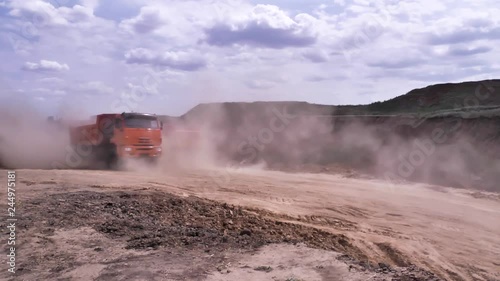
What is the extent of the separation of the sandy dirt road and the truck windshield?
225cm

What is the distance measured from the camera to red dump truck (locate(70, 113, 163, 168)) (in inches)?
744

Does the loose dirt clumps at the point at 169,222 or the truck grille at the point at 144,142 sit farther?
the truck grille at the point at 144,142

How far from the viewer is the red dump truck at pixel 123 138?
18.9 meters

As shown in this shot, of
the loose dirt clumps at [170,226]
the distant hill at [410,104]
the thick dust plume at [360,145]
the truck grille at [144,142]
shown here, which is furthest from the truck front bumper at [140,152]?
the distant hill at [410,104]

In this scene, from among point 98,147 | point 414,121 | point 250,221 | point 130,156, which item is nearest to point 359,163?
point 414,121

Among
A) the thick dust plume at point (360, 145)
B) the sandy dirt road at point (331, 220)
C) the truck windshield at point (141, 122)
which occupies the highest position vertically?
the truck windshield at point (141, 122)

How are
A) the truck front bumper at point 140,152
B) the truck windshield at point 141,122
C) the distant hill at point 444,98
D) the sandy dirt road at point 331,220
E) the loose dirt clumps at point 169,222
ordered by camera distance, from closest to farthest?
the sandy dirt road at point 331,220
the loose dirt clumps at point 169,222
the truck front bumper at point 140,152
the truck windshield at point 141,122
the distant hill at point 444,98

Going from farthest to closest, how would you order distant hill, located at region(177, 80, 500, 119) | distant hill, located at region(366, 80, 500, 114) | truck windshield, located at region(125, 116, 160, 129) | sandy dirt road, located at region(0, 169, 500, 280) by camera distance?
distant hill, located at region(177, 80, 500, 119) → distant hill, located at region(366, 80, 500, 114) → truck windshield, located at region(125, 116, 160, 129) → sandy dirt road, located at region(0, 169, 500, 280)

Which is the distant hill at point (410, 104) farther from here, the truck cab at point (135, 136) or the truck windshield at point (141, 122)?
the truck cab at point (135, 136)

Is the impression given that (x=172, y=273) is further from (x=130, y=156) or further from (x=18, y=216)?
(x=130, y=156)

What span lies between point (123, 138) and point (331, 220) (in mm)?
11180

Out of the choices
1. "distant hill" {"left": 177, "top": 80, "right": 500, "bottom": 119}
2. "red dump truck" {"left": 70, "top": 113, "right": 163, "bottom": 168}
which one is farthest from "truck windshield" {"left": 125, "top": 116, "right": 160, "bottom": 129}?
"distant hill" {"left": 177, "top": 80, "right": 500, "bottom": 119}

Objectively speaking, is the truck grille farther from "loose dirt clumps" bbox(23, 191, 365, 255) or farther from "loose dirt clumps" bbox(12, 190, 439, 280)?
"loose dirt clumps" bbox(23, 191, 365, 255)

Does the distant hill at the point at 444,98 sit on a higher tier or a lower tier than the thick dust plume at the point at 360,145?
higher
